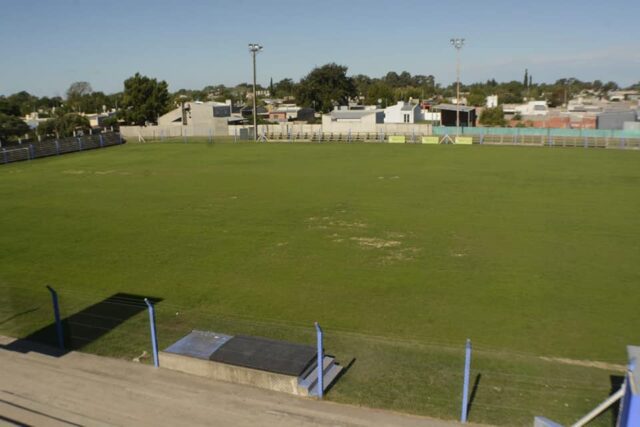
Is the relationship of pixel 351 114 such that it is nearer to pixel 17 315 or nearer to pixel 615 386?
pixel 17 315

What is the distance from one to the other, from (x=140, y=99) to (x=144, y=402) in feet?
230

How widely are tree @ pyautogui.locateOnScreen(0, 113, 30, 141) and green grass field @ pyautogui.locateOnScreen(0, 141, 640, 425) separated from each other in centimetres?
3846

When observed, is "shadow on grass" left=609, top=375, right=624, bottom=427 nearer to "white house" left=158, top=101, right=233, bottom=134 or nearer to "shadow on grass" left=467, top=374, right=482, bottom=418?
"shadow on grass" left=467, top=374, right=482, bottom=418

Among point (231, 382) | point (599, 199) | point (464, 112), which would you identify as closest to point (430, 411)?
point (231, 382)

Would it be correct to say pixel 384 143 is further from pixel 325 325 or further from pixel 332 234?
pixel 325 325

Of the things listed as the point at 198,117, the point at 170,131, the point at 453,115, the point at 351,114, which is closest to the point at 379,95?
the point at 453,115

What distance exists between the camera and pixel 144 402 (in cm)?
763

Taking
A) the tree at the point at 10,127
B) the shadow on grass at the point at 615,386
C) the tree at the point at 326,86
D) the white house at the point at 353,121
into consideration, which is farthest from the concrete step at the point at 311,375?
the tree at the point at 326,86

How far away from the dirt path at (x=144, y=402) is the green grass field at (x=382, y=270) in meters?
0.55

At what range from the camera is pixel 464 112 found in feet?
242

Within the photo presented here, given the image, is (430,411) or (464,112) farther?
(464,112)

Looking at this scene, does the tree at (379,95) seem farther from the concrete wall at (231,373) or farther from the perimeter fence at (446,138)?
A: the concrete wall at (231,373)

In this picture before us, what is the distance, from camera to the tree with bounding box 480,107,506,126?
80062mm

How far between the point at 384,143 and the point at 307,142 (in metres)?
8.45
